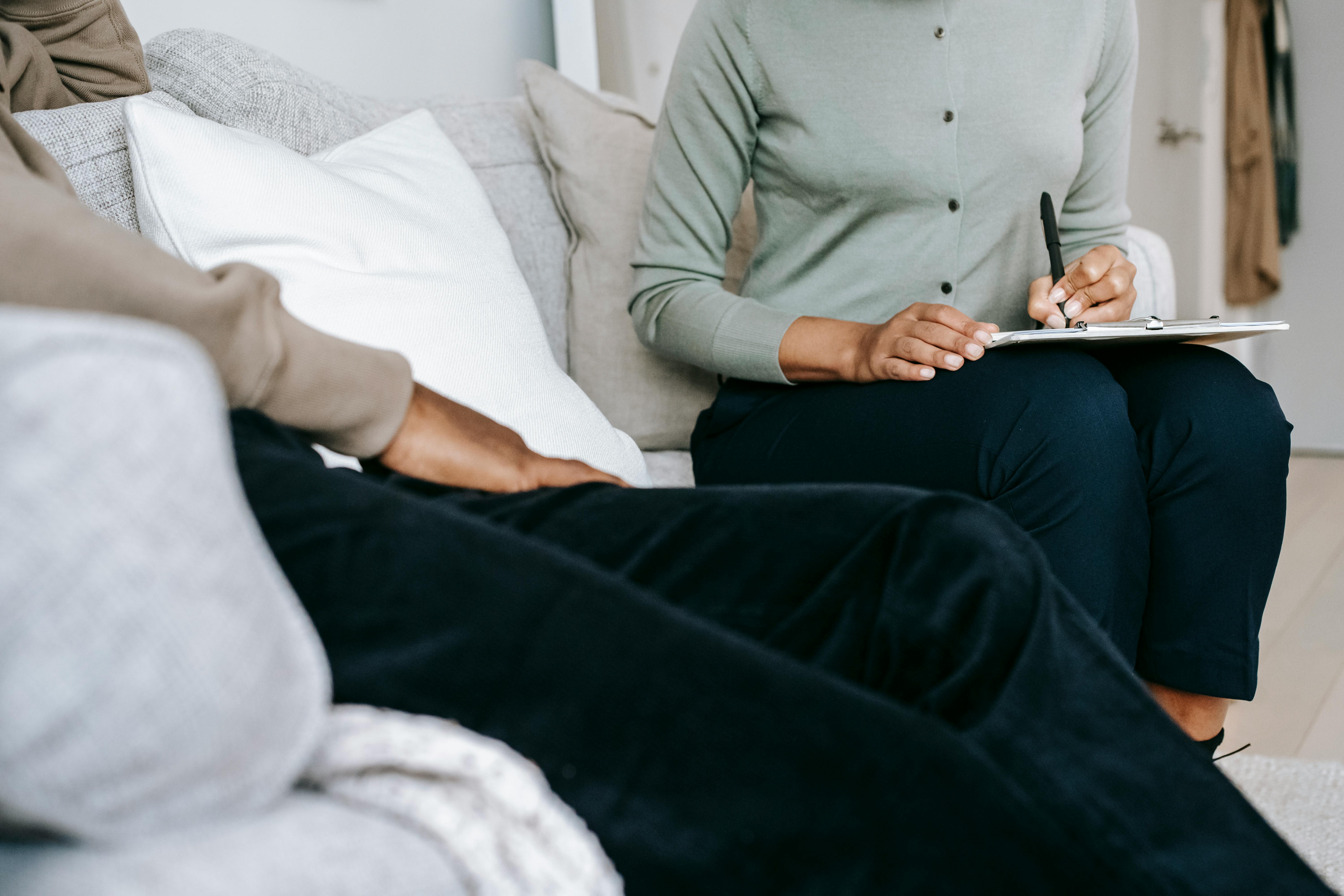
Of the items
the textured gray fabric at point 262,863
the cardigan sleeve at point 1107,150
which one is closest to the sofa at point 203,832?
the textured gray fabric at point 262,863

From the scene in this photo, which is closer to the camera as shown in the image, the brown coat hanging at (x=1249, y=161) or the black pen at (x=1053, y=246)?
the black pen at (x=1053, y=246)

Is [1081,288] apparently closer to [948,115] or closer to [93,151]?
[948,115]

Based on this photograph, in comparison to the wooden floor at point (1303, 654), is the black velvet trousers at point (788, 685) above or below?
above

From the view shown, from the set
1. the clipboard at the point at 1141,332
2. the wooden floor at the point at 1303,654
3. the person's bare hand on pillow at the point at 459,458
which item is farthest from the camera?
the wooden floor at the point at 1303,654

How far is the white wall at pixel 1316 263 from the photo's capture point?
121 inches

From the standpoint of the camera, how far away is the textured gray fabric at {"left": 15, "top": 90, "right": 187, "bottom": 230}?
894mm

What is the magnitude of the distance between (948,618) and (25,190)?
54 cm

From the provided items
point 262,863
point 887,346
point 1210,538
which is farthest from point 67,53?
point 1210,538

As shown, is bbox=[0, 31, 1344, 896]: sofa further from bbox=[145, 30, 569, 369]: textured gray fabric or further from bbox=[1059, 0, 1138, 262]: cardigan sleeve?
bbox=[1059, 0, 1138, 262]: cardigan sleeve

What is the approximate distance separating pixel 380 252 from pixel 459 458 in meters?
0.36

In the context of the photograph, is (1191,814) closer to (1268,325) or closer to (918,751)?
(918,751)

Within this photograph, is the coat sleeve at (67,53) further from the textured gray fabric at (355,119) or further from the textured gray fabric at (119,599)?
the textured gray fabric at (119,599)

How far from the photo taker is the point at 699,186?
3.63 feet

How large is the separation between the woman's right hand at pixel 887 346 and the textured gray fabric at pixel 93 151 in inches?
25.8
